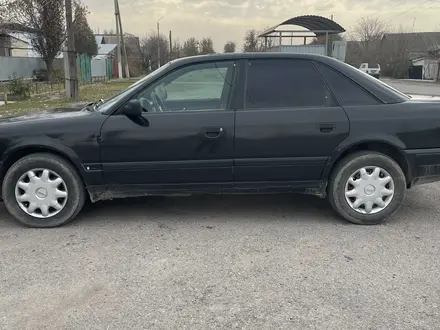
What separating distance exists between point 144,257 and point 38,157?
147cm

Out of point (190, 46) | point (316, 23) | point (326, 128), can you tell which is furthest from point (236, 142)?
point (190, 46)

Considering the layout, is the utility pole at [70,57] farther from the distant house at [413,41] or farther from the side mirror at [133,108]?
the distant house at [413,41]

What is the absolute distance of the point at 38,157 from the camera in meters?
3.78

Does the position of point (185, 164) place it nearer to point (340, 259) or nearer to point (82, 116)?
point (82, 116)

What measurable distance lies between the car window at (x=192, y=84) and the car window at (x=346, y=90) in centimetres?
99

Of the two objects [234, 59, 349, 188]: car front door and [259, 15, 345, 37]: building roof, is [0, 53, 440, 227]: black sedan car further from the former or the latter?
[259, 15, 345, 37]: building roof

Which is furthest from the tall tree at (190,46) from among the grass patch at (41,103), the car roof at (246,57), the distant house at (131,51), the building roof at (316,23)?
the car roof at (246,57)

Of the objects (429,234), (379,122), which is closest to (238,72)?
(379,122)

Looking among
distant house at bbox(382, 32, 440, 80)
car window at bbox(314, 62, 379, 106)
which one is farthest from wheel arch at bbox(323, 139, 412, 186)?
distant house at bbox(382, 32, 440, 80)

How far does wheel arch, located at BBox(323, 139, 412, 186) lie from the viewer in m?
3.86

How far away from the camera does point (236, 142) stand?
12.5 ft

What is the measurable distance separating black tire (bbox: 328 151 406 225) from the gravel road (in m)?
0.12

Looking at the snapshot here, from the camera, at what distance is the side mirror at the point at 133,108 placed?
3693mm

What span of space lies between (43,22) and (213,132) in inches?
1164
